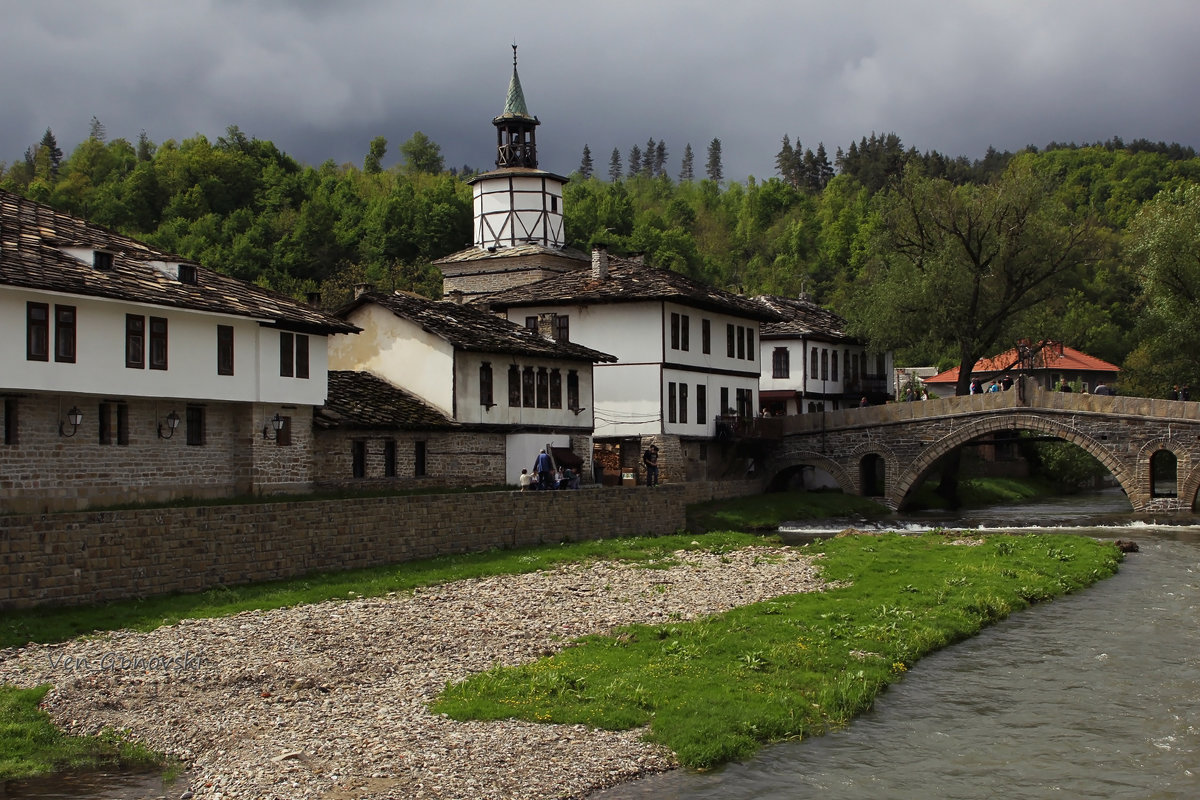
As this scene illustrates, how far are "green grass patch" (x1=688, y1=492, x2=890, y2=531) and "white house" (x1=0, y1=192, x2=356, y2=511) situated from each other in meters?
16.0

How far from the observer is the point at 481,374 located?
125 ft

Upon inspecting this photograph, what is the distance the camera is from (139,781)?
1370 cm

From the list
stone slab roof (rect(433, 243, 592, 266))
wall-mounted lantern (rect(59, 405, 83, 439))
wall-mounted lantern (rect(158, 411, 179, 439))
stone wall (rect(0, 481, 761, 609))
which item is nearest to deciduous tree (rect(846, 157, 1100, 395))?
stone slab roof (rect(433, 243, 592, 266))

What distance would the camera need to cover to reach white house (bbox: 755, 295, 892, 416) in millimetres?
61281

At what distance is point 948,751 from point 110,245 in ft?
70.1

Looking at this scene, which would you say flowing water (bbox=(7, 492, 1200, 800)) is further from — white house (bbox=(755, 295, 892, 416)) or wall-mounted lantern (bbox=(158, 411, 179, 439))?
white house (bbox=(755, 295, 892, 416))

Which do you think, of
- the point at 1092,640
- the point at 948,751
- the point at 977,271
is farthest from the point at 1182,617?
the point at 977,271

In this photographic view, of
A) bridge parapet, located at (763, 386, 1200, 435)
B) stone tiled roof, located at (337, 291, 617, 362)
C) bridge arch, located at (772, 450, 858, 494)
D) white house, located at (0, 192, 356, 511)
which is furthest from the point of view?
bridge arch, located at (772, 450, 858, 494)

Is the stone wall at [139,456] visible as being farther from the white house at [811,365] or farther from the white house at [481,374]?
the white house at [811,365]

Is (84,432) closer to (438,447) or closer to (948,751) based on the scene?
(438,447)

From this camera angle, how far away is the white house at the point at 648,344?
46.1 m

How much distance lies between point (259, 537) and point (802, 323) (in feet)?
137

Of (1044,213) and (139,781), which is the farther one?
(1044,213)

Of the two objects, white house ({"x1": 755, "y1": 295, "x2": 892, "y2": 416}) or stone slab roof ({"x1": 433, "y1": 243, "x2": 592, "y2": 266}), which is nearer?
white house ({"x1": 755, "y1": 295, "x2": 892, "y2": 416})
